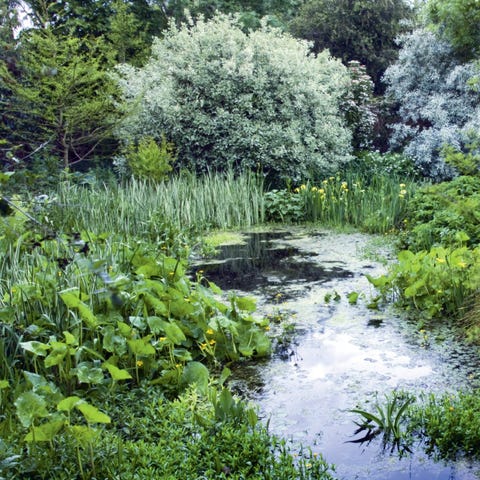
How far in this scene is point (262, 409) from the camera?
3119 mm

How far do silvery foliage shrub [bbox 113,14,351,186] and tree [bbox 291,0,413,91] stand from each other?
4548 millimetres

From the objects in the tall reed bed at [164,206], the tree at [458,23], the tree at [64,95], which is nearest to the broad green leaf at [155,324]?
the tall reed bed at [164,206]

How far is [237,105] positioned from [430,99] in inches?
190

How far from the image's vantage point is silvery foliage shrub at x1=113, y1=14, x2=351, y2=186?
9773 millimetres

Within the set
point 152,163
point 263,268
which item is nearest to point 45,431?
point 263,268

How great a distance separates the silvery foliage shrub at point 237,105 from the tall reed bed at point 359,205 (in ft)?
3.11

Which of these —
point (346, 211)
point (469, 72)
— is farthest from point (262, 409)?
point (469, 72)

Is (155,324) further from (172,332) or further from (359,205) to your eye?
(359,205)

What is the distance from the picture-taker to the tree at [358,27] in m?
14.4

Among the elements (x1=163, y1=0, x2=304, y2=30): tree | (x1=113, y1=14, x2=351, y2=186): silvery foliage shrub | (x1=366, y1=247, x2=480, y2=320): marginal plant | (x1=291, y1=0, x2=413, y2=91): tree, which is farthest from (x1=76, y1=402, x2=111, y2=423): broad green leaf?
(x1=163, y1=0, x2=304, y2=30): tree

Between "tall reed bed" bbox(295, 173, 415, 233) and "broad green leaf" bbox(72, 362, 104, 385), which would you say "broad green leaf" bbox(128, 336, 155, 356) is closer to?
"broad green leaf" bbox(72, 362, 104, 385)

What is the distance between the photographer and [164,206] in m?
7.98

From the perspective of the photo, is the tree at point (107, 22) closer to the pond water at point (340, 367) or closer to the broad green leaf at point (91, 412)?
the pond water at point (340, 367)

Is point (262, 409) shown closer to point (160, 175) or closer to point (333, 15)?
point (160, 175)
